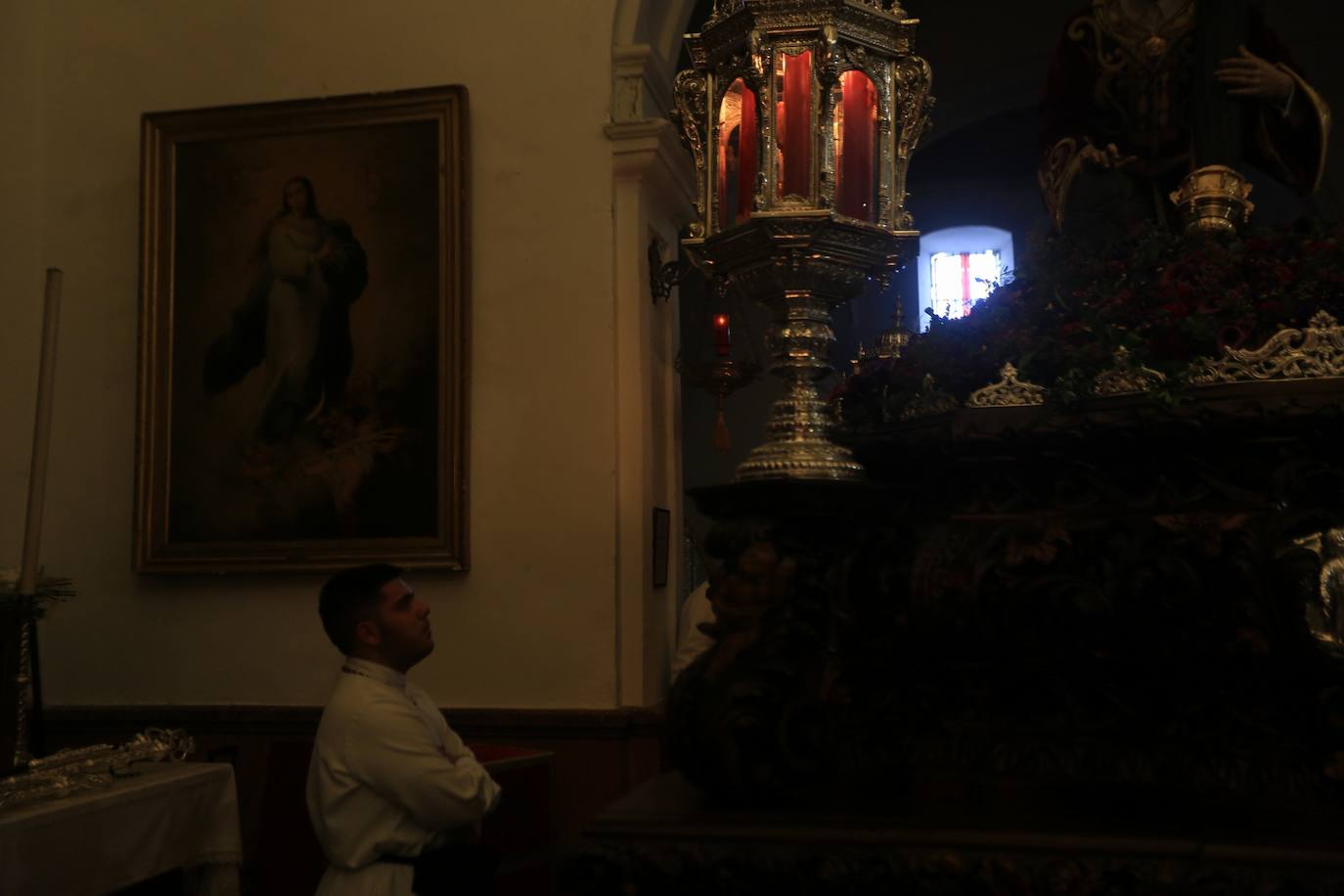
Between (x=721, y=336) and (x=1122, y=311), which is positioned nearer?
(x=1122, y=311)

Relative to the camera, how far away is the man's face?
145 inches

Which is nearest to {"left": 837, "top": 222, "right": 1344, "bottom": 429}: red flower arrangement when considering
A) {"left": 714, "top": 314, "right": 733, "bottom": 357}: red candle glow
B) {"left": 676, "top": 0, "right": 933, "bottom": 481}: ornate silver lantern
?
{"left": 676, "top": 0, "right": 933, "bottom": 481}: ornate silver lantern

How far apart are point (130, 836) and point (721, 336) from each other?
3.50 metres

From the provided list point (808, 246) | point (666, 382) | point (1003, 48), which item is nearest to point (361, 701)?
point (808, 246)

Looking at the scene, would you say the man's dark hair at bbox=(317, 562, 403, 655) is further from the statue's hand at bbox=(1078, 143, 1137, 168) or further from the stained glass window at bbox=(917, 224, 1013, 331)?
the stained glass window at bbox=(917, 224, 1013, 331)

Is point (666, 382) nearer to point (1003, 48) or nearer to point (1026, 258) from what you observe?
point (1026, 258)

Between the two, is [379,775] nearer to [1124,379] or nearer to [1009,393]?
[1009,393]

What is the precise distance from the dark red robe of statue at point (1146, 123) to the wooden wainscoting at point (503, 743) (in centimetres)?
253

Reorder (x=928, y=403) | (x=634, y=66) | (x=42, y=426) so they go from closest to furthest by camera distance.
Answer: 1. (x=928, y=403)
2. (x=42, y=426)
3. (x=634, y=66)

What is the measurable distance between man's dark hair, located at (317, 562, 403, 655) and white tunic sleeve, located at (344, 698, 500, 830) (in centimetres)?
24

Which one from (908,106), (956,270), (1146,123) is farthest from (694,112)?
(956,270)

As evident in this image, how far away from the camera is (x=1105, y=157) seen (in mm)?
4445

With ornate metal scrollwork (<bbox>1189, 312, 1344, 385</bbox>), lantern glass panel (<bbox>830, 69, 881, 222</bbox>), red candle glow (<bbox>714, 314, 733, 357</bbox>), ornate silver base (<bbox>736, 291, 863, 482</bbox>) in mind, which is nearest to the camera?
ornate metal scrollwork (<bbox>1189, 312, 1344, 385</bbox>)

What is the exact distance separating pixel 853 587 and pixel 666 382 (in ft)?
10.0
